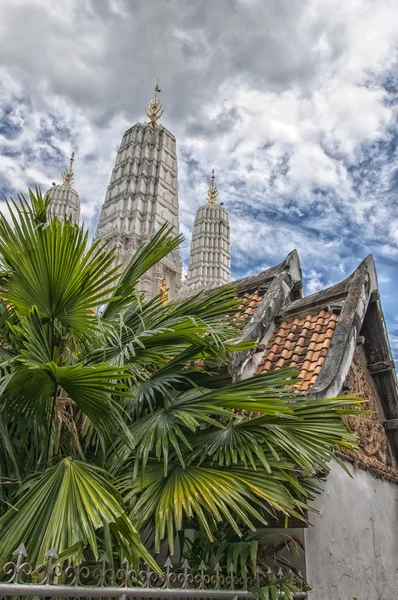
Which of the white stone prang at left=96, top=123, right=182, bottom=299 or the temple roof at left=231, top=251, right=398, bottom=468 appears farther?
the white stone prang at left=96, top=123, right=182, bottom=299

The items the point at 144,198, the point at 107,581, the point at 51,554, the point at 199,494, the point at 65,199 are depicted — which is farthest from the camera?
the point at 65,199

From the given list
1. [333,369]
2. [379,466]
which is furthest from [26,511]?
[379,466]

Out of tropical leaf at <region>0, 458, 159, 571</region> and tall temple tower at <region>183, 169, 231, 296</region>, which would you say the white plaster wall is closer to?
tropical leaf at <region>0, 458, 159, 571</region>

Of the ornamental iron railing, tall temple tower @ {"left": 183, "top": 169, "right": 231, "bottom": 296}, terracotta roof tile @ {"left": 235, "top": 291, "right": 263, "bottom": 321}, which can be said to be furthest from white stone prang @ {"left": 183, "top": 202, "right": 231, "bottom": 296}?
the ornamental iron railing

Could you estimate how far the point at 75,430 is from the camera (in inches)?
169

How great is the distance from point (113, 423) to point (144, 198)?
49.7 meters

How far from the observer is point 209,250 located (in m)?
63.9

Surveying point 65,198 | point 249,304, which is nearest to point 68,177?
point 65,198

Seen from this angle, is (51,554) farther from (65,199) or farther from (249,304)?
(65,199)

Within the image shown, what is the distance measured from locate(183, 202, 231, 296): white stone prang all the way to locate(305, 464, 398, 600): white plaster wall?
5418cm

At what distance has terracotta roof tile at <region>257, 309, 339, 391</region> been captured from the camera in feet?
19.5

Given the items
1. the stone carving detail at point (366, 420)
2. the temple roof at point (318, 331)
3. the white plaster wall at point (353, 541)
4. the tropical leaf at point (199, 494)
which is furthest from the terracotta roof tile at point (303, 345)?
the tropical leaf at point (199, 494)

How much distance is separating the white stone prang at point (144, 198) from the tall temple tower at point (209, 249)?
9198 mm

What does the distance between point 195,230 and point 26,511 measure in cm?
6374
